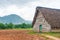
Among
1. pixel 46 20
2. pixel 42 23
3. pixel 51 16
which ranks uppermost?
pixel 51 16

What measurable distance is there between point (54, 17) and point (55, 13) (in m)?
1.89

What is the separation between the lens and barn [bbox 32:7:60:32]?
40719 millimetres

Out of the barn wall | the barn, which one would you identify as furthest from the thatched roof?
the barn wall

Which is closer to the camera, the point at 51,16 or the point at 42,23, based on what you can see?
the point at 51,16

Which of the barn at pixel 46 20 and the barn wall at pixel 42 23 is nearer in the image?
the barn at pixel 46 20

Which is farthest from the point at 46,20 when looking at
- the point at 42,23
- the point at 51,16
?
the point at 42,23

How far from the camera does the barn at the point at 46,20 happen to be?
1603 inches

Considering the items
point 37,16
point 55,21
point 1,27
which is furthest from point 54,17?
point 1,27

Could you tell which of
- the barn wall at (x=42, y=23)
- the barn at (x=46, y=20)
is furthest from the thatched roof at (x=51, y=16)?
the barn wall at (x=42, y=23)

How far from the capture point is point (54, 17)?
4241cm

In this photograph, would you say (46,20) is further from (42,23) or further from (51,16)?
(42,23)

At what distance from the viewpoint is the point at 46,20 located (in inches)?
1635

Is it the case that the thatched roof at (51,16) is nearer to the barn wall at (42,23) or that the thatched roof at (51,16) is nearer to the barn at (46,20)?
the barn at (46,20)

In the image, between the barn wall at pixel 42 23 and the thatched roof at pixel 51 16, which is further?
the barn wall at pixel 42 23
